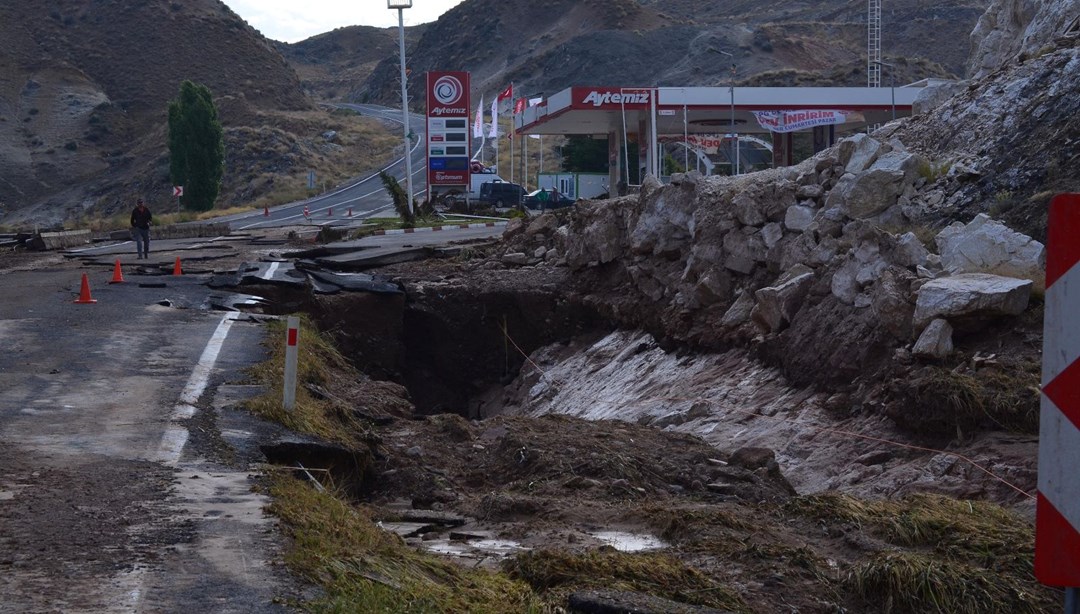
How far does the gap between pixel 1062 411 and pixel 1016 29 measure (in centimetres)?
1629

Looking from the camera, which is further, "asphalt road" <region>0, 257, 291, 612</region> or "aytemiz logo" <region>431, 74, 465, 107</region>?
"aytemiz logo" <region>431, 74, 465, 107</region>

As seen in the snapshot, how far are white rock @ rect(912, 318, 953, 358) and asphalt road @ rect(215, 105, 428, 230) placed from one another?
3799 cm

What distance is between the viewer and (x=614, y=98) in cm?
3994

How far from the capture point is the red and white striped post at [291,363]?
8844 mm

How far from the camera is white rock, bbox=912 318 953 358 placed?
1006cm

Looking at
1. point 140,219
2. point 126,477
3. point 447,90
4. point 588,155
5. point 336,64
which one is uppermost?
point 336,64

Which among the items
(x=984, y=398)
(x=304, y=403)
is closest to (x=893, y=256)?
(x=984, y=398)

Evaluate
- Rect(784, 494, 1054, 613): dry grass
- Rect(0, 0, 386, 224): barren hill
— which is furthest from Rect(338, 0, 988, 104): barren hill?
Rect(784, 494, 1054, 613): dry grass

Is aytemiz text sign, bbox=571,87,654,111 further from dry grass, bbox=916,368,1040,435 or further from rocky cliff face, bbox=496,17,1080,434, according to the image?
dry grass, bbox=916,368,1040,435

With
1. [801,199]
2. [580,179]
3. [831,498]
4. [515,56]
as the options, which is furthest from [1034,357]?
[515,56]

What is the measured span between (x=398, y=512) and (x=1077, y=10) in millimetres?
12477

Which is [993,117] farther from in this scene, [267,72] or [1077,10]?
[267,72]

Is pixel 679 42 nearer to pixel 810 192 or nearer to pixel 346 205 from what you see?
pixel 346 205

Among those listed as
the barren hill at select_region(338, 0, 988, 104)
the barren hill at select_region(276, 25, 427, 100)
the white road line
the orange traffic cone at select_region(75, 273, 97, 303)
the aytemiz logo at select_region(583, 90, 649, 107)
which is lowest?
the white road line
